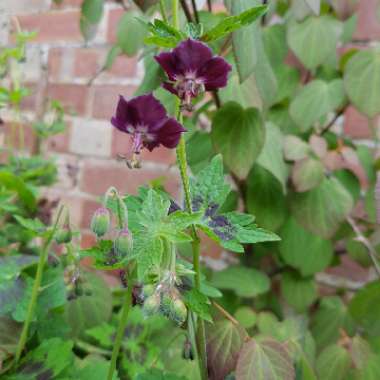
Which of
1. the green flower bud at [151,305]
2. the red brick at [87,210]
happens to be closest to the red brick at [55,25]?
the red brick at [87,210]

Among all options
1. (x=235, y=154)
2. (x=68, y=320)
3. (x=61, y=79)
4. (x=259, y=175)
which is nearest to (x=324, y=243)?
(x=259, y=175)

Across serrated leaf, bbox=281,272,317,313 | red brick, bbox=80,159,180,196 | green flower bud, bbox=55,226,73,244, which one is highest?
green flower bud, bbox=55,226,73,244

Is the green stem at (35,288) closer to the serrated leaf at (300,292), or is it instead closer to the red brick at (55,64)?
the serrated leaf at (300,292)

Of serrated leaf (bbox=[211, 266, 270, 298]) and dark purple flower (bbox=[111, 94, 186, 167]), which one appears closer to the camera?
dark purple flower (bbox=[111, 94, 186, 167])

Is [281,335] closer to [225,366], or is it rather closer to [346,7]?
[225,366]

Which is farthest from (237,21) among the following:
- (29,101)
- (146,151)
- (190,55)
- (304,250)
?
(29,101)

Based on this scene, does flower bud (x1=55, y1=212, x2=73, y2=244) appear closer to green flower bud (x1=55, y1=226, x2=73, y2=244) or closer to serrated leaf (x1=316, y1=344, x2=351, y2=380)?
green flower bud (x1=55, y1=226, x2=73, y2=244)

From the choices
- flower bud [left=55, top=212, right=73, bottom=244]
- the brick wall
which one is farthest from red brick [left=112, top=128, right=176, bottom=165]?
flower bud [left=55, top=212, right=73, bottom=244]
